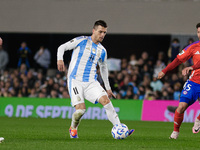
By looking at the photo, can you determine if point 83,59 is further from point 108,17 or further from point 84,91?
point 108,17

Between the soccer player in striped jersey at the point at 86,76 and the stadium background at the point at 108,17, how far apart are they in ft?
42.8

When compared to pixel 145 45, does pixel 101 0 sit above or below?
above

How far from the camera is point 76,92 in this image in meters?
10.0

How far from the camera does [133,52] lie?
26219 mm

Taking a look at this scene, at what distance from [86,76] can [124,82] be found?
35.9ft

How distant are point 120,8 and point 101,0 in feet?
3.10

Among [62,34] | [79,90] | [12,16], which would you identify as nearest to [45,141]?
[79,90]

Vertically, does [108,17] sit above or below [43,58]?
above

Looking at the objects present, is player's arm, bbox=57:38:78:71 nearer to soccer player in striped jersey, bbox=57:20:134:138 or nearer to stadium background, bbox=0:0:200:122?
soccer player in striped jersey, bbox=57:20:134:138

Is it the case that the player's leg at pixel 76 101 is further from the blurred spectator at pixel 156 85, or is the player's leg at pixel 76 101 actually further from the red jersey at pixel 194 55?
the blurred spectator at pixel 156 85

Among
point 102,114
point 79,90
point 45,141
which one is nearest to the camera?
Answer: point 45,141

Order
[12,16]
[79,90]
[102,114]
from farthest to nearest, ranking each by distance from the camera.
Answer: [12,16] < [102,114] < [79,90]

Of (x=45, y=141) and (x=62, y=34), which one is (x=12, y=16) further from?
(x=45, y=141)

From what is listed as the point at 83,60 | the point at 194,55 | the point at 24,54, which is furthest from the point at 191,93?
the point at 24,54
